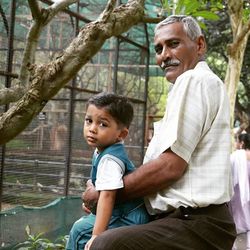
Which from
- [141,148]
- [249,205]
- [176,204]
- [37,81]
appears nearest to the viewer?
[176,204]

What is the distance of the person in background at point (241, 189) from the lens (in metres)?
4.33

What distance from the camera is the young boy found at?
1.76 metres

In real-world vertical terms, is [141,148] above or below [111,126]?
below

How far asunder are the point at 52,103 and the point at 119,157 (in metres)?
3.90

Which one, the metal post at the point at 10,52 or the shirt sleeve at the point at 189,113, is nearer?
the shirt sleeve at the point at 189,113

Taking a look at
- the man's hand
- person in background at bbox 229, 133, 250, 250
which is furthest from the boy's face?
person in background at bbox 229, 133, 250, 250

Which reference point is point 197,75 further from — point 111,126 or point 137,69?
point 137,69

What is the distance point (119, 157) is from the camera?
1841mm

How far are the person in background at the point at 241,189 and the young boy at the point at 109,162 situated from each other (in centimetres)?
262

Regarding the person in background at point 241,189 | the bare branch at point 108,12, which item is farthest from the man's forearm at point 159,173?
the person in background at point 241,189

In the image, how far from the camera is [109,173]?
1780mm

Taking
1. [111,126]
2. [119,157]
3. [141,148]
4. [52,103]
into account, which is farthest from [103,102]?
[141,148]

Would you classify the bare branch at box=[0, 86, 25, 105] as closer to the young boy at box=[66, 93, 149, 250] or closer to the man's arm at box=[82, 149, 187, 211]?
the young boy at box=[66, 93, 149, 250]

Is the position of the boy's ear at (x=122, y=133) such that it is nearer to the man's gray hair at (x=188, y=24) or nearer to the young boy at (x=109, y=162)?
the young boy at (x=109, y=162)
